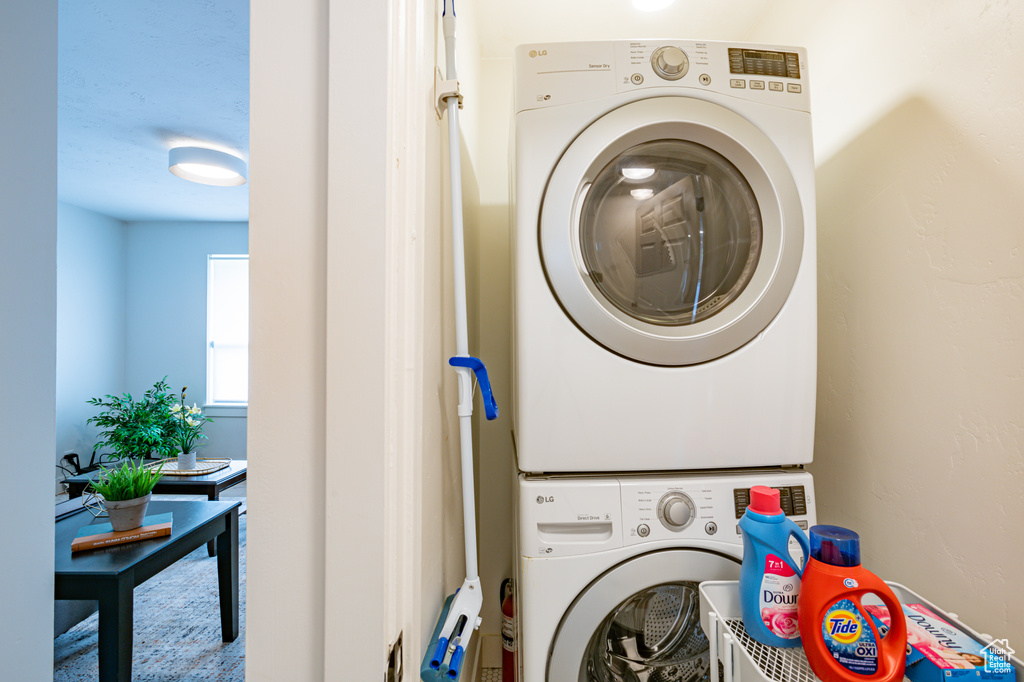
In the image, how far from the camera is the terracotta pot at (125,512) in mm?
1687

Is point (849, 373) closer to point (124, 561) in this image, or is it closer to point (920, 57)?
point (920, 57)

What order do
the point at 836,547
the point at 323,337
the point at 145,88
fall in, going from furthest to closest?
the point at 145,88, the point at 836,547, the point at 323,337

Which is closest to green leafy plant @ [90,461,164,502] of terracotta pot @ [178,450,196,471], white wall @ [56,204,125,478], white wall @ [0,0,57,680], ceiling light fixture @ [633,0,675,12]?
white wall @ [0,0,57,680]

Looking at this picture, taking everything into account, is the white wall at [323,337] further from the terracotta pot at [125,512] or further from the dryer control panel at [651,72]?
the terracotta pot at [125,512]

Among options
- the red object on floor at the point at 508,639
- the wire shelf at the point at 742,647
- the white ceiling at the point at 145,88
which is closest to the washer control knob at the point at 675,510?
the wire shelf at the point at 742,647

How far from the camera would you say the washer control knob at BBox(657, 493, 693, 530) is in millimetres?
908

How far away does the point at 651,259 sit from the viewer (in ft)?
3.17

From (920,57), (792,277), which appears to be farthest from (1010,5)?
(792,277)

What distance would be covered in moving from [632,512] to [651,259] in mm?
512

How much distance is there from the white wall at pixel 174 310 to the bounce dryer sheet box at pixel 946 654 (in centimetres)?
569

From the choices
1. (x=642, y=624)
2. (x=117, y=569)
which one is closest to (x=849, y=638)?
(x=642, y=624)

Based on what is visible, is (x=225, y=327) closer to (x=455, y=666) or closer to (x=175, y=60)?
(x=175, y=60)

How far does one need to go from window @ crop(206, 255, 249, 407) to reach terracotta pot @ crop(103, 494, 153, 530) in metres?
3.82

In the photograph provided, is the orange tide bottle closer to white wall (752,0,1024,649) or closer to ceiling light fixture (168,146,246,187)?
white wall (752,0,1024,649)
